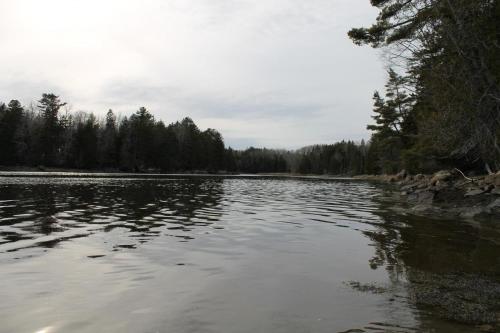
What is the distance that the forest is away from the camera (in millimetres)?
14852

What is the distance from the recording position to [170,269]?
9.01 meters

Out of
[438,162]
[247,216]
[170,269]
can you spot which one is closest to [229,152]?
[438,162]

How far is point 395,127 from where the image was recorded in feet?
233

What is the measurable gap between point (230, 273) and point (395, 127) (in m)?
67.9

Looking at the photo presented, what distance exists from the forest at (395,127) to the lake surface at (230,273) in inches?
189

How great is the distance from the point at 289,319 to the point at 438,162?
51.4 meters

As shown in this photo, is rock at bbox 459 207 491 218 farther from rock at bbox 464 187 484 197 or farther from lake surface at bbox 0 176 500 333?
lake surface at bbox 0 176 500 333

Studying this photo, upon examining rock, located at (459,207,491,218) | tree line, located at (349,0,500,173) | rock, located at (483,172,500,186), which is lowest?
rock, located at (459,207,491,218)

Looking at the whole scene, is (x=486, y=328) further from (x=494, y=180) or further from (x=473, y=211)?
(x=494, y=180)

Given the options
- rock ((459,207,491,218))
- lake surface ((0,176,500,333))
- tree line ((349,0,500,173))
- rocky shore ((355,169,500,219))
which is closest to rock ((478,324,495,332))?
lake surface ((0,176,500,333))

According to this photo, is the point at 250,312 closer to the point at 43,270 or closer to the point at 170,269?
the point at 170,269

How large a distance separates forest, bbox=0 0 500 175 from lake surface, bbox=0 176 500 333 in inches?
189

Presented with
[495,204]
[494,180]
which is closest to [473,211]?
[495,204]

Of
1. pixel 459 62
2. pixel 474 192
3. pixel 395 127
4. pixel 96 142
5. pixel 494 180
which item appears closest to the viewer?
pixel 459 62
